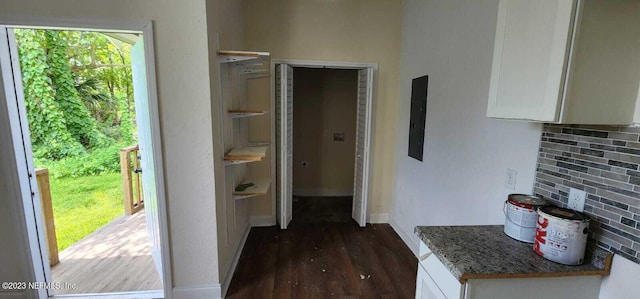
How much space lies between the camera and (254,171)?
330 cm

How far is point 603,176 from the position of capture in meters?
1.08

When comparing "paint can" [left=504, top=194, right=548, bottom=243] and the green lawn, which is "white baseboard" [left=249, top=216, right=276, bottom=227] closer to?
the green lawn

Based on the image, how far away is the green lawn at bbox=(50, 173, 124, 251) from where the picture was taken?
3.27m

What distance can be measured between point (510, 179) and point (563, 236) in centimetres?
59

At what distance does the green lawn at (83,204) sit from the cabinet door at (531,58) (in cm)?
403

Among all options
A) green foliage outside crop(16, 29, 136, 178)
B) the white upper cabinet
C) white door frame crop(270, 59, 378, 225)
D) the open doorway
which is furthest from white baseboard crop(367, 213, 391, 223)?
green foliage outside crop(16, 29, 136, 178)

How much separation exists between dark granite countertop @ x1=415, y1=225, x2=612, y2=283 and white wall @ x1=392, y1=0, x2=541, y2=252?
425 mm

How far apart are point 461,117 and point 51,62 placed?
6.15m

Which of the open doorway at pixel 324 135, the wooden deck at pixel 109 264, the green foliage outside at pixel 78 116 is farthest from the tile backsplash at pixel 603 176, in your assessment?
the green foliage outside at pixel 78 116

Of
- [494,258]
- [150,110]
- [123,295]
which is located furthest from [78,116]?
[494,258]

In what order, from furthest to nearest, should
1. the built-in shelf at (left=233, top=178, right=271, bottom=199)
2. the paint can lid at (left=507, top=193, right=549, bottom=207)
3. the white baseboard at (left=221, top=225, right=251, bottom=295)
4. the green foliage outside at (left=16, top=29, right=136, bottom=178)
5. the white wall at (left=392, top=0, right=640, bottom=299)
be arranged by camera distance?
the green foliage outside at (left=16, top=29, right=136, bottom=178), the built-in shelf at (left=233, top=178, right=271, bottom=199), the white baseboard at (left=221, top=225, right=251, bottom=295), the white wall at (left=392, top=0, right=640, bottom=299), the paint can lid at (left=507, top=193, right=549, bottom=207)

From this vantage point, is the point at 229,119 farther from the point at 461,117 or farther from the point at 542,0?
the point at 542,0

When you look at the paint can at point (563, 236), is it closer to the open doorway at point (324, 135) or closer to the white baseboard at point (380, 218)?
the white baseboard at point (380, 218)

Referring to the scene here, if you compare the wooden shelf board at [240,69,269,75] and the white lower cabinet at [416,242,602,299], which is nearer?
the white lower cabinet at [416,242,602,299]
